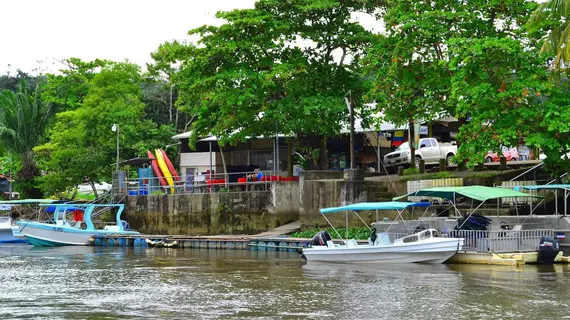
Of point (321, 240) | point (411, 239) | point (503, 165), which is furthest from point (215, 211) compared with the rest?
point (411, 239)

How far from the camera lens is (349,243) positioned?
32.8 meters

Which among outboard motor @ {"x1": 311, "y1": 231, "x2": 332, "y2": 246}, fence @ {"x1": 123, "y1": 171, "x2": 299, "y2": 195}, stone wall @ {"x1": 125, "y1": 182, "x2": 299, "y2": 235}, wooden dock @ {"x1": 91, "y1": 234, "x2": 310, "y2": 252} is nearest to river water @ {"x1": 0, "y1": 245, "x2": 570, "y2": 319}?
outboard motor @ {"x1": 311, "y1": 231, "x2": 332, "y2": 246}

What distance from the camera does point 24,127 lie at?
60.5 m

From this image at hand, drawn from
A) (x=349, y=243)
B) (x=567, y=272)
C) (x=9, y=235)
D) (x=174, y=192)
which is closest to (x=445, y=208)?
(x=349, y=243)

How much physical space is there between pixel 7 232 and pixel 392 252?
92.3 ft

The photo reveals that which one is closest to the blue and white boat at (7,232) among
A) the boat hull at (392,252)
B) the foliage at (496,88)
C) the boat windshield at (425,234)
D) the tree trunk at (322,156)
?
the tree trunk at (322,156)

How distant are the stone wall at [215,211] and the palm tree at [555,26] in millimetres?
16108

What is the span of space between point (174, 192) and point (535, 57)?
24864mm

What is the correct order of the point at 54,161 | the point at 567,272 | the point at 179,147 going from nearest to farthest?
the point at 567,272
the point at 54,161
the point at 179,147

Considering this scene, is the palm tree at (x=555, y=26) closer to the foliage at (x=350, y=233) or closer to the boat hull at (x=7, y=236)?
the foliage at (x=350, y=233)

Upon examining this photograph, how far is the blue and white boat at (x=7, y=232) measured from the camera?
2014 inches

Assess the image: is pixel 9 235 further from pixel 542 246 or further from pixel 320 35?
pixel 542 246

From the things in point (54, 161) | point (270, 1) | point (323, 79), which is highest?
point (270, 1)

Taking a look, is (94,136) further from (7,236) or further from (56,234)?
(56,234)
